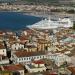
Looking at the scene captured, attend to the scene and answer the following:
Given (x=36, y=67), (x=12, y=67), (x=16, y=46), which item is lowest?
(x=16, y=46)

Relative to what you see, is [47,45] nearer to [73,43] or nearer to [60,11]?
[73,43]

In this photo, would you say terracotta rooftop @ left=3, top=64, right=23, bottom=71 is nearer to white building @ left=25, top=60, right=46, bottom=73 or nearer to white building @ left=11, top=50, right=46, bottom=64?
white building @ left=25, top=60, right=46, bottom=73

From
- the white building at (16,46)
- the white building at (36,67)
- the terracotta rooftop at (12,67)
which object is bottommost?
the white building at (16,46)

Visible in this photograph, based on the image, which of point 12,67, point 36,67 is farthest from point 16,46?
point 12,67

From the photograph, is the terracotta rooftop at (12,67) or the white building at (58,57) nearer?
the terracotta rooftop at (12,67)

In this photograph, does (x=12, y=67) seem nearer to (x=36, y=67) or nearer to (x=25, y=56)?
(x=36, y=67)

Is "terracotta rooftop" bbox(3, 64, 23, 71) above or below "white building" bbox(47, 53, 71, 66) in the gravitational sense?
above

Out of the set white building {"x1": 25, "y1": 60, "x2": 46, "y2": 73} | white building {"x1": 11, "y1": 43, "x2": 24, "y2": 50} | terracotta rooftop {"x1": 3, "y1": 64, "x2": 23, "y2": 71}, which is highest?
terracotta rooftop {"x1": 3, "y1": 64, "x2": 23, "y2": 71}

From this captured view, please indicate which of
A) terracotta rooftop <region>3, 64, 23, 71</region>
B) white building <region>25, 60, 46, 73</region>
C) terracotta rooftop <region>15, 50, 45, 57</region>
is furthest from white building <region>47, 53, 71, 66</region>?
terracotta rooftop <region>3, 64, 23, 71</region>

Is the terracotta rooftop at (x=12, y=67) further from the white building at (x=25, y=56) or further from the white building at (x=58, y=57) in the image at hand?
the white building at (x=58, y=57)

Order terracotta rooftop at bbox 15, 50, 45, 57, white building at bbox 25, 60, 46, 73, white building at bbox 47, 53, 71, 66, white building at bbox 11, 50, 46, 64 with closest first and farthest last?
white building at bbox 25, 60, 46, 73
white building at bbox 11, 50, 46, 64
white building at bbox 47, 53, 71, 66
terracotta rooftop at bbox 15, 50, 45, 57

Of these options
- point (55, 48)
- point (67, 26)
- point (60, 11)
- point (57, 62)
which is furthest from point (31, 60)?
point (60, 11)

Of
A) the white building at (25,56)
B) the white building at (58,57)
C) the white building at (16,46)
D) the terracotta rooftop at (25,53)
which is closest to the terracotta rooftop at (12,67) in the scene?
the white building at (25,56)
